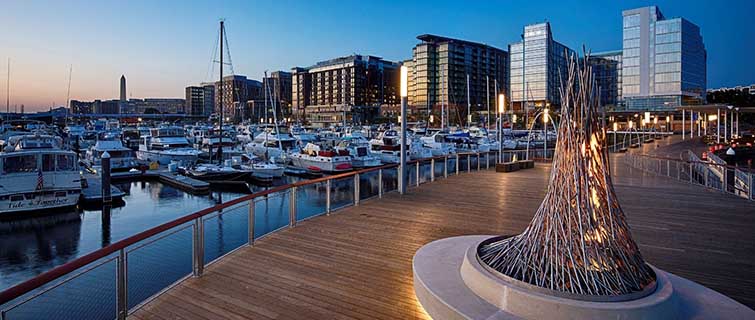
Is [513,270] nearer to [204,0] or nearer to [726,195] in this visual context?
[726,195]

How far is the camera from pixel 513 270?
441cm

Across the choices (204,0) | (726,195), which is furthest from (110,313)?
(204,0)

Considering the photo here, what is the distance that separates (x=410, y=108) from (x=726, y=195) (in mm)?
123441

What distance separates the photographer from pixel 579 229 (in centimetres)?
419

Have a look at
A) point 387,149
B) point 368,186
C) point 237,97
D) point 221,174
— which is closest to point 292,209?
point 368,186

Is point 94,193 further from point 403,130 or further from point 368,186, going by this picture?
point 403,130

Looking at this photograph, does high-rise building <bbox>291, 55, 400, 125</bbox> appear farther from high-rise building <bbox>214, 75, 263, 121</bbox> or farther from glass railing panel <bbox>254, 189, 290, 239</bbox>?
glass railing panel <bbox>254, 189, 290, 239</bbox>

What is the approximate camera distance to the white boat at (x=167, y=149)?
1486 inches

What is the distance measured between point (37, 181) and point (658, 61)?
90822 mm

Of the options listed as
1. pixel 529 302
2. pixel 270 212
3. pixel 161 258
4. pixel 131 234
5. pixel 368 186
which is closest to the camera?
pixel 529 302

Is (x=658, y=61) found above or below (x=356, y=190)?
above

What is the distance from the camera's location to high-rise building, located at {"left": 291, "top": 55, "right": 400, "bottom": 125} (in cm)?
15162

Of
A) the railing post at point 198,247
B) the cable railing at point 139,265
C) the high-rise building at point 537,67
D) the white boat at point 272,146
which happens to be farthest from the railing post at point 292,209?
the high-rise building at point 537,67

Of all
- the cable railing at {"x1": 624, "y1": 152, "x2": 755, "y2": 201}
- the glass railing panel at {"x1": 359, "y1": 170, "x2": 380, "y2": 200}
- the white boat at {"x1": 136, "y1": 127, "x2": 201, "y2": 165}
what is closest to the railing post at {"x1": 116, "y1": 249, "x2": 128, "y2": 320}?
the cable railing at {"x1": 624, "y1": 152, "x2": 755, "y2": 201}
